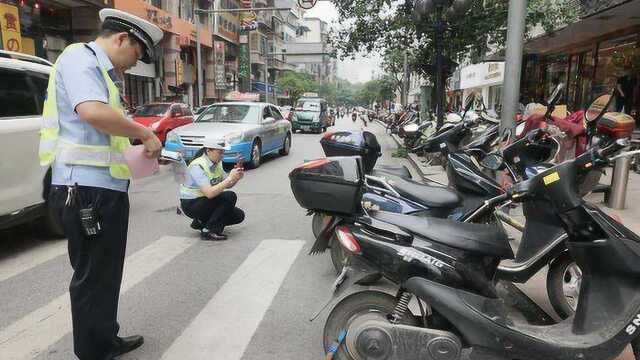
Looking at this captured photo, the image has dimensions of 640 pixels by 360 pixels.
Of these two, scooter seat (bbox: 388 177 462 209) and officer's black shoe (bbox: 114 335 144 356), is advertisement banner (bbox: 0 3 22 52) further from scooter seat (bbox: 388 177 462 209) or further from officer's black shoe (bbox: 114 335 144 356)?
scooter seat (bbox: 388 177 462 209)

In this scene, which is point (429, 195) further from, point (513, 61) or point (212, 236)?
point (513, 61)

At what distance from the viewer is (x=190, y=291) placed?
4.47m

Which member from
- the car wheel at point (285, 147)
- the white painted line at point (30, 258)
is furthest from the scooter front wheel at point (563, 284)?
the car wheel at point (285, 147)

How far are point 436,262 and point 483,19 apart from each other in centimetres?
1254

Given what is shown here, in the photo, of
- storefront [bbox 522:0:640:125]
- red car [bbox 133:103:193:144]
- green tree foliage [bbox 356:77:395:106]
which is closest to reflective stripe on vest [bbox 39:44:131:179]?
storefront [bbox 522:0:640:125]

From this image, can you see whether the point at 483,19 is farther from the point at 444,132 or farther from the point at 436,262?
the point at 436,262

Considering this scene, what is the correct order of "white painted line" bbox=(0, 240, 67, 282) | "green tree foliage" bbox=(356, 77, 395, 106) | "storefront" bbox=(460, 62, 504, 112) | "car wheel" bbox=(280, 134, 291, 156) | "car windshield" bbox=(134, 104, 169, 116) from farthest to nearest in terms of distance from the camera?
"green tree foliage" bbox=(356, 77, 395, 106) < "storefront" bbox=(460, 62, 504, 112) < "car windshield" bbox=(134, 104, 169, 116) < "car wheel" bbox=(280, 134, 291, 156) < "white painted line" bbox=(0, 240, 67, 282)

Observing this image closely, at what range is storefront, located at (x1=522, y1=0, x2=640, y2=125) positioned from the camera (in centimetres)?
1333

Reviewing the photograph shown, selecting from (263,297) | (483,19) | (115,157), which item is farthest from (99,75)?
(483,19)

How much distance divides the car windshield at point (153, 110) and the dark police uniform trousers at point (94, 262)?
45.5 feet

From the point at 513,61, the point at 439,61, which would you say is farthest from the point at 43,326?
the point at 439,61

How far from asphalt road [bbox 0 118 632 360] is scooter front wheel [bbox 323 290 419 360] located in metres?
0.53

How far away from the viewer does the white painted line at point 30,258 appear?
16.0 ft

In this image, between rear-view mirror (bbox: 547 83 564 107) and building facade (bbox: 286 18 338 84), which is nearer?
rear-view mirror (bbox: 547 83 564 107)
